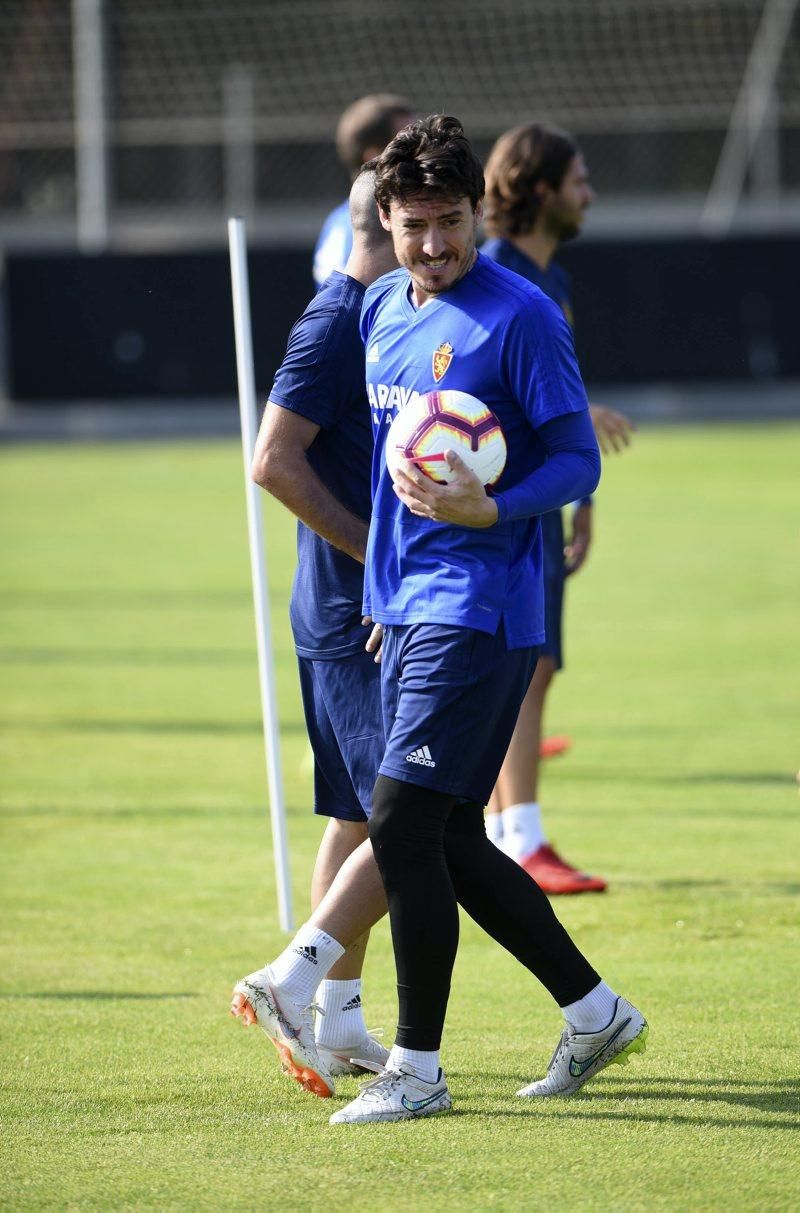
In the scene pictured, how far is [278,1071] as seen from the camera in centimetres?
439

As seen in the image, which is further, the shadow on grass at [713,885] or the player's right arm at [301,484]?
the shadow on grass at [713,885]

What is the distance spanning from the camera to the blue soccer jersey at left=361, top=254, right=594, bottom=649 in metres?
3.83

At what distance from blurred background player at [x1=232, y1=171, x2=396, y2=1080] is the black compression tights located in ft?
1.04

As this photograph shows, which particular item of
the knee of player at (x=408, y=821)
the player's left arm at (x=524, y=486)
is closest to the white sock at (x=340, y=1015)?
the knee of player at (x=408, y=821)

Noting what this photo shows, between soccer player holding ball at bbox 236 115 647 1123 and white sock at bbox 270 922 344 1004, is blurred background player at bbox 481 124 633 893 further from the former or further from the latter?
soccer player holding ball at bbox 236 115 647 1123

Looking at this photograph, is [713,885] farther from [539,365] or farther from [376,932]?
[539,365]

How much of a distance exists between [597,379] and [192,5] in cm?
1103

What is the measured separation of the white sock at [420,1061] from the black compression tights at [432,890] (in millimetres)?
16

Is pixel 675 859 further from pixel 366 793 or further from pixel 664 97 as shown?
pixel 664 97

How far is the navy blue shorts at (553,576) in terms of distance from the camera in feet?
19.9

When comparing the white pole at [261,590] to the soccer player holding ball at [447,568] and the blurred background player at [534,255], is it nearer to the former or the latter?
the blurred background player at [534,255]

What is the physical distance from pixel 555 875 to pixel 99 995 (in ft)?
5.59

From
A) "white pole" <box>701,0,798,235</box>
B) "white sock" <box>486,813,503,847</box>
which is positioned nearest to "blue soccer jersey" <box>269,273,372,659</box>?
"white sock" <box>486,813,503,847</box>

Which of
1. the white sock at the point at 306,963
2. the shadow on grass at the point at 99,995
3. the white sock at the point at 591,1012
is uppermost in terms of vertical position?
the white sock at the point at 306,963
